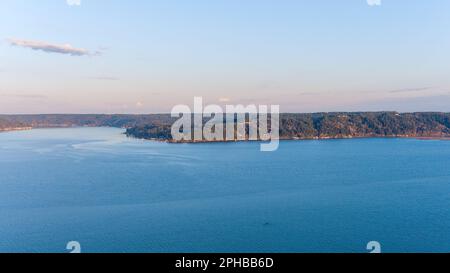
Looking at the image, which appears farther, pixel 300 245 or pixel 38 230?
pixel 38 230

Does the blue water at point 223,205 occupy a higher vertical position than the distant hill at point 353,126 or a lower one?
lower

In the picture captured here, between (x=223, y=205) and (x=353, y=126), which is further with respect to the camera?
(x=353, y=126)

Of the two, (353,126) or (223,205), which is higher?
(353,126)

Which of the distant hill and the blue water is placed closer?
the blue water

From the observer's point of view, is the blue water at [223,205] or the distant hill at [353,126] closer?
the blue water at [223,205]

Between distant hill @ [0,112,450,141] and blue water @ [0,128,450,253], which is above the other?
distant hill @ [0,112,450,141]
